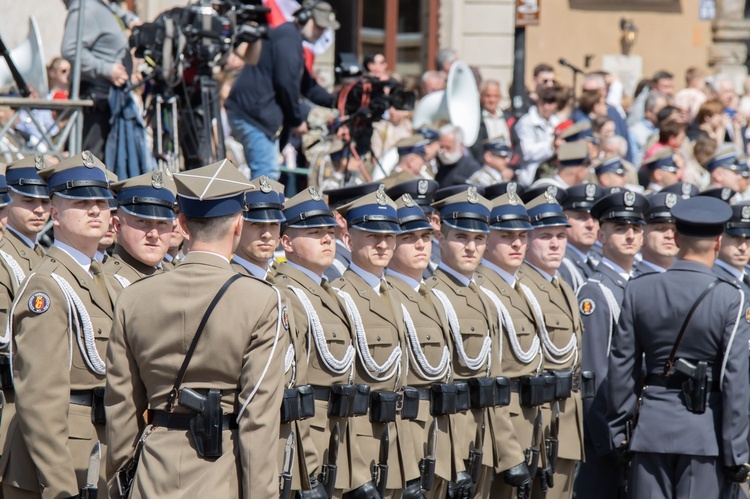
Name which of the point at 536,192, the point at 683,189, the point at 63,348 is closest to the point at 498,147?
the point at 683,189

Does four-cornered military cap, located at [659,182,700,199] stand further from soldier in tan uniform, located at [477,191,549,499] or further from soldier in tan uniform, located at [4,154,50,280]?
soldier in tan uniform, located at [4,154,50,280]

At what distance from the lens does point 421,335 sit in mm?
6730

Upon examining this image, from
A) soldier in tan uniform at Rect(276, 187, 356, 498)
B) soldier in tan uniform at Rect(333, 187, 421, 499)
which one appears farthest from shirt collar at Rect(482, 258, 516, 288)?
soldier in tan uniform at Rect(276, 187, 356, 498)

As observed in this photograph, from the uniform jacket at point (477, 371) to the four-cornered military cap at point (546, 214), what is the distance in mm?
836

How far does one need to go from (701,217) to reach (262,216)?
7.21 ft

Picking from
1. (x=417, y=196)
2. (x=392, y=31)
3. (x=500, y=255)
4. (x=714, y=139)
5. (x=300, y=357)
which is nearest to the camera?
(x=300, y=357)

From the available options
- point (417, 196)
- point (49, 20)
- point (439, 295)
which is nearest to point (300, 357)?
point (439, 295)

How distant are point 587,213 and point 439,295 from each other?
7.51 ft

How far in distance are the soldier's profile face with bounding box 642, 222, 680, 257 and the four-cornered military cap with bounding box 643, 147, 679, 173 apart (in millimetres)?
2517

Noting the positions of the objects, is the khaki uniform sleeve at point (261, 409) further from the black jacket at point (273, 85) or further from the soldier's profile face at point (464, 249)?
the black jacket at point (273, 85)

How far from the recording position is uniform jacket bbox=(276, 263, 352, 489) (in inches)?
242

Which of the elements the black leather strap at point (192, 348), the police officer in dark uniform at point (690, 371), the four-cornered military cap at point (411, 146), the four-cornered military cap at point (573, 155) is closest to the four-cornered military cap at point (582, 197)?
the four-cornered military cap at point (573, 155)

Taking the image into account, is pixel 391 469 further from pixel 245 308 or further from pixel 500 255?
pixel 245 308

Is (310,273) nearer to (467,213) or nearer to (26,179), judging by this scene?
(467,213)
